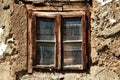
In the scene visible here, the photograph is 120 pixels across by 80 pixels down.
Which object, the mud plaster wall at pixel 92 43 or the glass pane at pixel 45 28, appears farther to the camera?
the glass pane at pixel 45 28

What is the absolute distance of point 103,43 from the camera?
6.03 meters

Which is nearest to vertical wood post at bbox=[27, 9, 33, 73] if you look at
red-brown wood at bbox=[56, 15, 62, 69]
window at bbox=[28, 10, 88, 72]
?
window at bbox=[28, 10, 88, 72]

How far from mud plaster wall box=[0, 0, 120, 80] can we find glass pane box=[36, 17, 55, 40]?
0.16 m

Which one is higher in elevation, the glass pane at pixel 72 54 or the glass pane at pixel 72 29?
the glass pane at pixel 72 29

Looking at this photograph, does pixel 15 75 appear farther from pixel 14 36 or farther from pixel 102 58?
pixel 102 58

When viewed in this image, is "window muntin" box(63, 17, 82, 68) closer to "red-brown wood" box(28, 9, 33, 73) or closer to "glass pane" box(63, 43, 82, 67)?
"glass pane" box(63, 43, 82, 67)

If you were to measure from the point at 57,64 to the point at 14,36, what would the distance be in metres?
0.54

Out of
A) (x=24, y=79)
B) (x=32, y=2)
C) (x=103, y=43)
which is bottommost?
(x=24, y=79)

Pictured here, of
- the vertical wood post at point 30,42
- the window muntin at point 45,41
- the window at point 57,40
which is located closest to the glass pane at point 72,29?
the window at point 57,40

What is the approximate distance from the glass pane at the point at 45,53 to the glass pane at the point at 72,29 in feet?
0.62

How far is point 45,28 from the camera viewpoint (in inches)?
243

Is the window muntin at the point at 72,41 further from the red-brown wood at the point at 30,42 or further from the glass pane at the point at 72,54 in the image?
the red-brown wood at the point at 30,42

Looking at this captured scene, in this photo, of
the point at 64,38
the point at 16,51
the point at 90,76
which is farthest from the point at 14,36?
the point at 90,76

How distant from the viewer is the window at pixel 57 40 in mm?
6113
